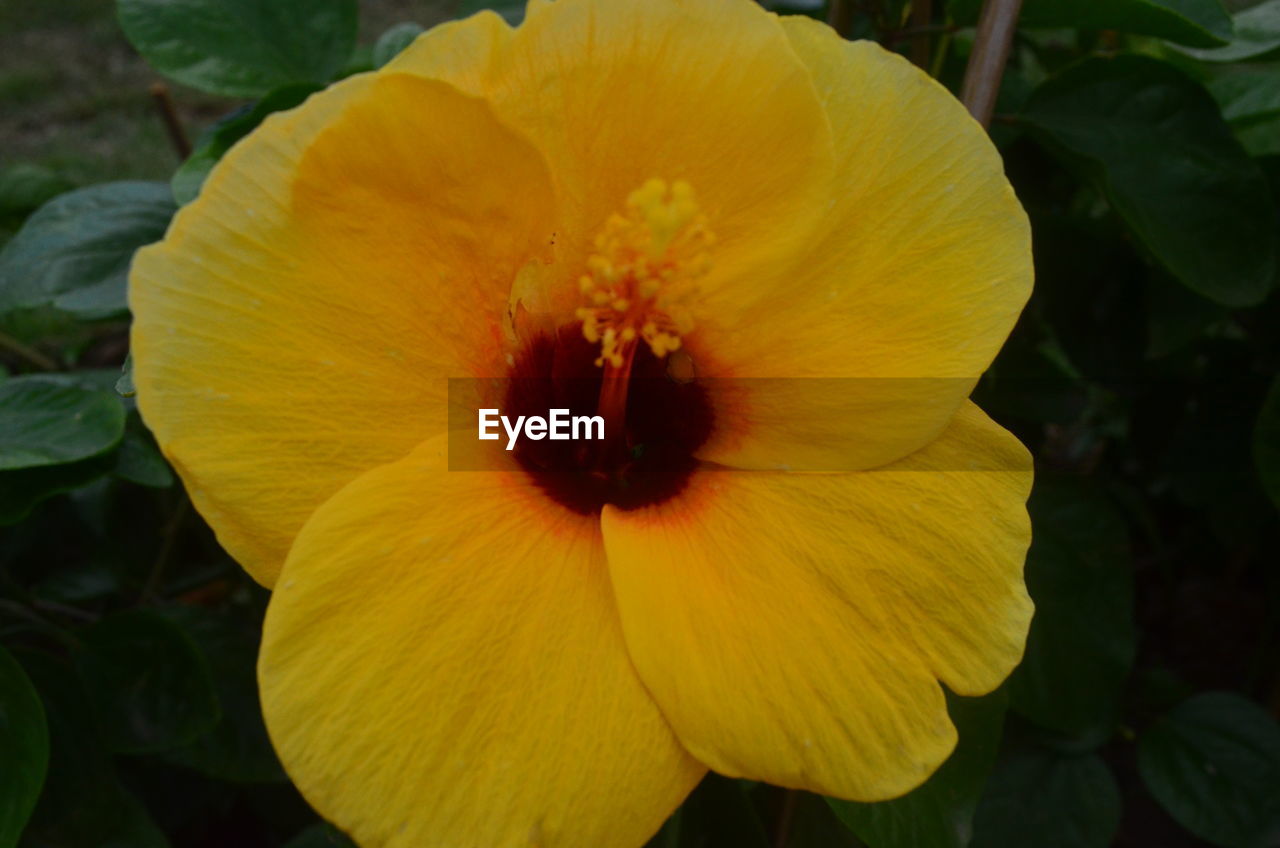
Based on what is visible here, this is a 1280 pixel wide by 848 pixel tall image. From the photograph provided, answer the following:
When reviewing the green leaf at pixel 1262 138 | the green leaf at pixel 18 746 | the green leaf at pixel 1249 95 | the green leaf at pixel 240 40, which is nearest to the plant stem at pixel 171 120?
the green leaf at pixel 240 40

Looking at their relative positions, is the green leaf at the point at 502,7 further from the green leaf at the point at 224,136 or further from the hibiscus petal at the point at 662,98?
the hibiscus petal at the point at 662,98

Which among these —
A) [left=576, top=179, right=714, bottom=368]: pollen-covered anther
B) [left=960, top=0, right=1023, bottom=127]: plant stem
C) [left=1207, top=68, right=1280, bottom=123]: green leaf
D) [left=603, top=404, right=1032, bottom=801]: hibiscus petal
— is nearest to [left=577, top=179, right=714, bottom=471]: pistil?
[left=576, top=179, right=714, bottom=368]: pollen-covered anther

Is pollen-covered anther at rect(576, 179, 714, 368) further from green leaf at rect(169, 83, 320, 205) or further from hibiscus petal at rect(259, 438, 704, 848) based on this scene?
green leaf at rect(169, 83, 320, 205)

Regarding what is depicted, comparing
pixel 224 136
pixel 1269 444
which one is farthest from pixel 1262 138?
pixel 224 136

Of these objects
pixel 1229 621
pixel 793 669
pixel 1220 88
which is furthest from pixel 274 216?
pixel 1229 621

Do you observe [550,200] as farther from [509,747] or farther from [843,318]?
[509,747]
